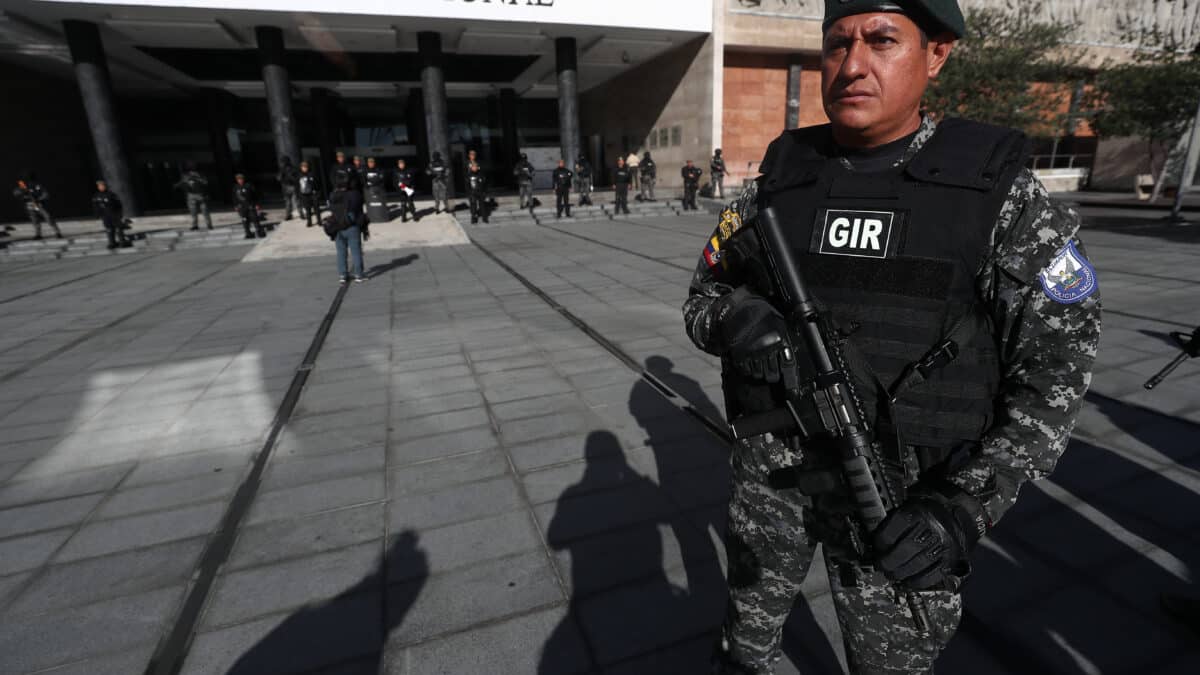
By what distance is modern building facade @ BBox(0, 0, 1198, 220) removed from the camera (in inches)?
640

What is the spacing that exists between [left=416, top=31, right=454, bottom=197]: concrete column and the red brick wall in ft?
34.7

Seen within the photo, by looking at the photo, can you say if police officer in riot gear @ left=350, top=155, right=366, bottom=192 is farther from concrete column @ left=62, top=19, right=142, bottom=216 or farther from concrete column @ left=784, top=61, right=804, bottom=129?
concrete column @ left=784, top=61, right=804, bottom=129

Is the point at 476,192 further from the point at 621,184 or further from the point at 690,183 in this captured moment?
the point at 690,183

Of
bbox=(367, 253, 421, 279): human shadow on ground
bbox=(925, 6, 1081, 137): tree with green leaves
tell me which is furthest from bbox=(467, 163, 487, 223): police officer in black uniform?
bbox=(925, 6, 1081, 137): tree with green leaves

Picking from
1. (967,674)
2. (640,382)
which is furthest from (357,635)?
(640,382)

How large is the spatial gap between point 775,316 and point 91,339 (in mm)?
7620

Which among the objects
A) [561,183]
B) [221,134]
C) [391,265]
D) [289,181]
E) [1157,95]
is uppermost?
[221,134]

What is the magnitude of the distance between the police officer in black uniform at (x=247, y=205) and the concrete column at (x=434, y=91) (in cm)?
556

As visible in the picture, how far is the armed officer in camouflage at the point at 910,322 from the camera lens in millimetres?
1080

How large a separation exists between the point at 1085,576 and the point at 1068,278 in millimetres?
1752

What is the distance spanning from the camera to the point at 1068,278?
1062 mm

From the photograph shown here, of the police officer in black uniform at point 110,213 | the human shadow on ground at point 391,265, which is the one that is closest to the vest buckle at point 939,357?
the human shadow on ground at point 391,265

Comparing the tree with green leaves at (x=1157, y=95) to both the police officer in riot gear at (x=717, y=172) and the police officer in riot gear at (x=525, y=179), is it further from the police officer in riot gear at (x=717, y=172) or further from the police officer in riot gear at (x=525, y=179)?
the police officer in riot gear at (x=525, y=179)

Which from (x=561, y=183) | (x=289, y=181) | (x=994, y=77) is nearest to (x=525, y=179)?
(x=561, y=183)
